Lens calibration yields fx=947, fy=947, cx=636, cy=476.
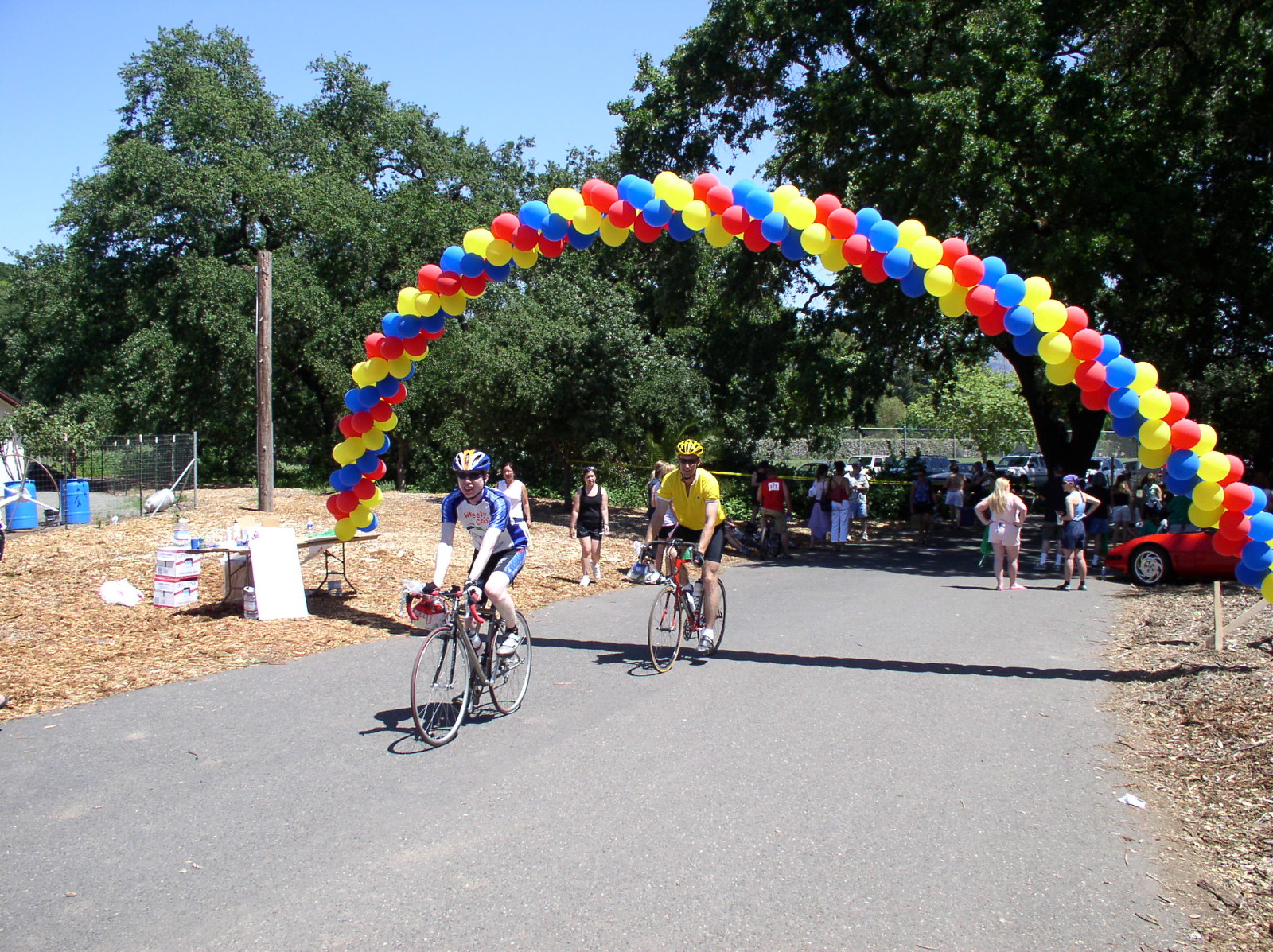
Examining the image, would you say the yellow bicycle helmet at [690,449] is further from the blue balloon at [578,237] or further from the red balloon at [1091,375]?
the red balloon at [1091,375]

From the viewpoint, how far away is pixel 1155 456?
873cm

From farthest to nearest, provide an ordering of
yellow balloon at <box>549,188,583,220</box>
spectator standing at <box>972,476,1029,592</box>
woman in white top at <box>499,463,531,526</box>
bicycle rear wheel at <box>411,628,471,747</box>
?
spectator standing at <box>972,476,1029,592</box> → woman in white top at <box>499,463,531,526</box> → yellow balloon at <box>549,188,583,220</box> → bicycle rear wheel at <box>411,628,471,747</box>

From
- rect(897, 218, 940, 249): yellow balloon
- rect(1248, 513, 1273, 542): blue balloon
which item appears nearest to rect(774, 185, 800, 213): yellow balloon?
rect(897, 218, 940, 249): yellow balloon

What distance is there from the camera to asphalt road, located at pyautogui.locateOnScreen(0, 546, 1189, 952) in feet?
13.1

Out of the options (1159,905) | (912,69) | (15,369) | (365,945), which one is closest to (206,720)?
(365,945)

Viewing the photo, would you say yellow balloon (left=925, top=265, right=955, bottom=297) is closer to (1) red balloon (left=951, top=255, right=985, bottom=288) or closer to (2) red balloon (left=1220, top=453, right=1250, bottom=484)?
(1) red balloon (left=951, top=255, right=985, bottom=288)

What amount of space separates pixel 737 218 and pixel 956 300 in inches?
91.6

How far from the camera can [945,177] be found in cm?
1703

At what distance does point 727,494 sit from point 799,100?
401 inches

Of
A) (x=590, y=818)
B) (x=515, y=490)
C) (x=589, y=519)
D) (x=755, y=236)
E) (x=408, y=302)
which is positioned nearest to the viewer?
(x=590, y=818)

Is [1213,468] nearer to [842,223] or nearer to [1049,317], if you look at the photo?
[1049,317]

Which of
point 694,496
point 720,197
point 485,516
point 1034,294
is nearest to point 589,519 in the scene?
point 694,496

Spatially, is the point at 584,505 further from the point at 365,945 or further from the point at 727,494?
the point at 727,494

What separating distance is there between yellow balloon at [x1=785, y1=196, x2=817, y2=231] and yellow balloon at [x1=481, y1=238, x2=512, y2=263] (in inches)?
79.0
